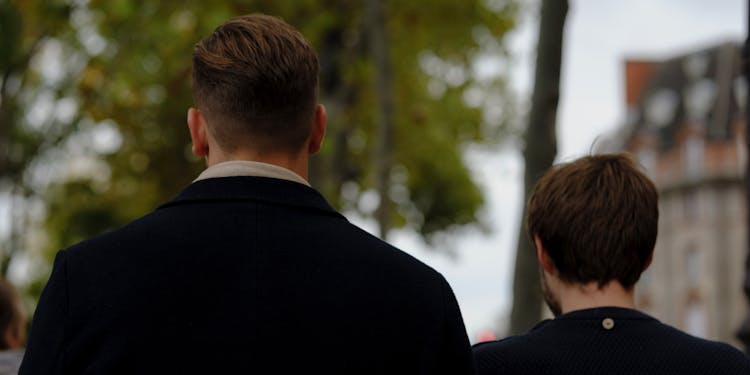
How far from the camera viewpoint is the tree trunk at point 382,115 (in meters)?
10.9

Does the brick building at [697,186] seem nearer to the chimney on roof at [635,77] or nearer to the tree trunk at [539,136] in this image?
the chimney on roof at [635,77]

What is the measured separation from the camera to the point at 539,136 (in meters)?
6.63

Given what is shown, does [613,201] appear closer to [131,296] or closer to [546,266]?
[546,266]

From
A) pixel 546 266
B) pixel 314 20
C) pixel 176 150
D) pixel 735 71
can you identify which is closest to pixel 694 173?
pixel 735 71

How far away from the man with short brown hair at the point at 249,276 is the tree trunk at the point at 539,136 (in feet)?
12.9

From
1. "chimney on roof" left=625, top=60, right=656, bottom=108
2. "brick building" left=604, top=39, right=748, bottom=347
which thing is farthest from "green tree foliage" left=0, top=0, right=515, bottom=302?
"chimney on roof" left=625, top=60, right=656, bottom=108

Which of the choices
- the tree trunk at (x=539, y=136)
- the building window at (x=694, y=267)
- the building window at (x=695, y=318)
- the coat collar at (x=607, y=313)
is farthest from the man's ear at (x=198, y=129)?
the building window at (x=694, y=267)

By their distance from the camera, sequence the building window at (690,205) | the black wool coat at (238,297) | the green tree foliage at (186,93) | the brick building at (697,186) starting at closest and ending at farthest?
the black wool coat at (238,297) < the green tree foliage at (186,93) < the brick building at (697,186) < the building window at (690,205)

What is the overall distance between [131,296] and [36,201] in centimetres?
2030

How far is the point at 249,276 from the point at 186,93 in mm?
17352

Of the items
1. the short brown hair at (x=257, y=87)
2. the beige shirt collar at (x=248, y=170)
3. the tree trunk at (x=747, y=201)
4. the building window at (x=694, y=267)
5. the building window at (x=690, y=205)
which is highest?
the short brown hair at (x=257, y=87)

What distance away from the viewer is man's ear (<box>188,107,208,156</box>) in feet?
8.56

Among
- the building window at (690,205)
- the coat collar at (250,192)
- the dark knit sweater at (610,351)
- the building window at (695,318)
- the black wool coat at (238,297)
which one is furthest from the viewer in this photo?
the building window at (690,205)

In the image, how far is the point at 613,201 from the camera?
3.27m
